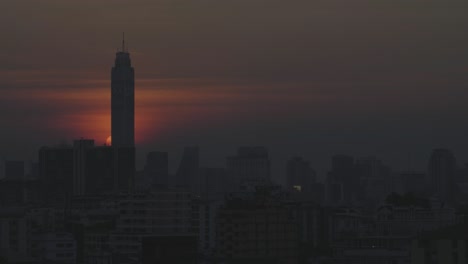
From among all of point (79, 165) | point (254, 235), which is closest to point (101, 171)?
point (79, 165)

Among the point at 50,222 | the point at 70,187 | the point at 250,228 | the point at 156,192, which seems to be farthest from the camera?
the point at 70,187

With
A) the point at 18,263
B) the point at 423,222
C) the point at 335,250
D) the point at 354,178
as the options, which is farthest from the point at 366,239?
the point at 354,178

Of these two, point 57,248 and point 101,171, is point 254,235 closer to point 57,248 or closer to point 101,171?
point 57,248

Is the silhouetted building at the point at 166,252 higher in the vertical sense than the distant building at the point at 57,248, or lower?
lower

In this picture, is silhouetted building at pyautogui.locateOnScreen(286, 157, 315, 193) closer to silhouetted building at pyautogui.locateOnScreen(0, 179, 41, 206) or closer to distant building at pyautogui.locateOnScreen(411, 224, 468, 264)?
silhouetted building at pyautogui.locateOnScreen(0, 179, 41, 206)

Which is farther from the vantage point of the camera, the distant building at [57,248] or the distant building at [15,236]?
the distant building at [15,236]

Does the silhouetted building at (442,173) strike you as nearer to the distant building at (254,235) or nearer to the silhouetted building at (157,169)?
the silhouetted building at (157,169)

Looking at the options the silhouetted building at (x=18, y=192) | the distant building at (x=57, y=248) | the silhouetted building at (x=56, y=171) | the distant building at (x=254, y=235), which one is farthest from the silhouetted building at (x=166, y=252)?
the silhouetted building at (x=56, y=171)

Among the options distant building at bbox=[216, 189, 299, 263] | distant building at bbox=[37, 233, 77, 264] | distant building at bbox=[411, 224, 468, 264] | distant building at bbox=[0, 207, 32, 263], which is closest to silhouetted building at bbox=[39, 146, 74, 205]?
distant building at bbox=[0, 207, 32, 263]

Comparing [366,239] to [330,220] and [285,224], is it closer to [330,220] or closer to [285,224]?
[285,224]
